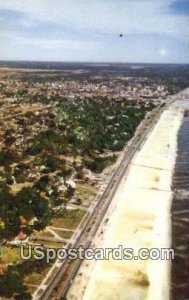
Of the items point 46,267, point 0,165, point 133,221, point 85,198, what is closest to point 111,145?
point 0,165

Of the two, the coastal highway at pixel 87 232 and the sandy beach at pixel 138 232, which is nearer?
the coastal highway at pixel 87 232

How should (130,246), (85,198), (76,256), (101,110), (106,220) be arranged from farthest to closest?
(101,110)
(85,198)
(106,220)
(130,246)
(76,256)

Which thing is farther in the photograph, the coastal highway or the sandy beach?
the sandy beach

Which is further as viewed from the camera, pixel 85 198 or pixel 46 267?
pixel 85 198

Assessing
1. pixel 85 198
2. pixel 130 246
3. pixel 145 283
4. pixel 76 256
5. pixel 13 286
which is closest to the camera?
pixel 13 286

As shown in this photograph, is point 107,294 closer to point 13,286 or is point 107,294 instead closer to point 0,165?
point 13,286

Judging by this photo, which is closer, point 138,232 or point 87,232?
point 87,232

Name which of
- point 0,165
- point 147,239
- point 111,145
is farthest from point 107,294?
point 111,145
